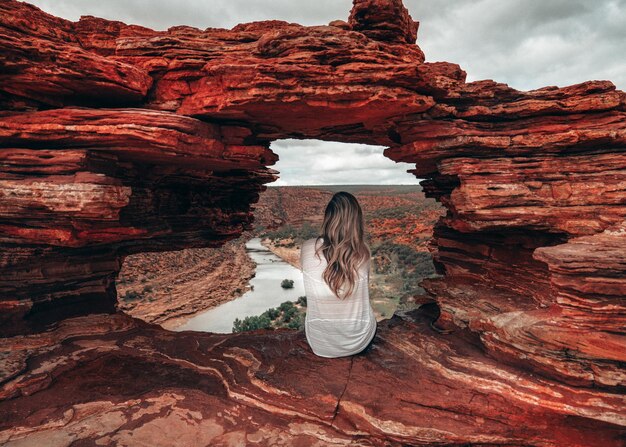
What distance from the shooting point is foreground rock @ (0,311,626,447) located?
509 centimetres

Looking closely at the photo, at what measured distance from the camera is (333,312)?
6.02m

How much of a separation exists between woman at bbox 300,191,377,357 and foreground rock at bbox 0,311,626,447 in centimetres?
110

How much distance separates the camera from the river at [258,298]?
63.7 ft

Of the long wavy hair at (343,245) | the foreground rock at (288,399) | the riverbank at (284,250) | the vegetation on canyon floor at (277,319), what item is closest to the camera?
the foreground rock at (288,399)

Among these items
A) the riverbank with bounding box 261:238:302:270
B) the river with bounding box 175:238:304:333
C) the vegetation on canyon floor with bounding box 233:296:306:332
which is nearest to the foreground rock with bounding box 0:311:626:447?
the vegetation on canyon floor with bounding box 233:296:306:332

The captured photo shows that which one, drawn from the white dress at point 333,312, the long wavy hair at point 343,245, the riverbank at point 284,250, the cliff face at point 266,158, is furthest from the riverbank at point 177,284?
the long wavy hair at point 343,245

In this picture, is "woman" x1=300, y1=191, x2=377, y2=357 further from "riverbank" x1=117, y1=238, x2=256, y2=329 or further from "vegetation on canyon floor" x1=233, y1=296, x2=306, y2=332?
"riverbank" x1=117, y1=238, x2=256, y2=329

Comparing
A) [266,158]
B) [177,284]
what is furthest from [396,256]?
[266,158]

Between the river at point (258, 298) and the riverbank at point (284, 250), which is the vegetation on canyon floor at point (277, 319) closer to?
the river at point (258, 298)

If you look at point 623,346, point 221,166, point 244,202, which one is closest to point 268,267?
point 244,202

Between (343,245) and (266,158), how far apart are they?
13.7ft

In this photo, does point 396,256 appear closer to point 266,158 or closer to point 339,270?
point 266,158

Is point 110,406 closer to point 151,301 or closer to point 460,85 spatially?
point 460,85

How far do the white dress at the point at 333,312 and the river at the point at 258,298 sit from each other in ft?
42.8
